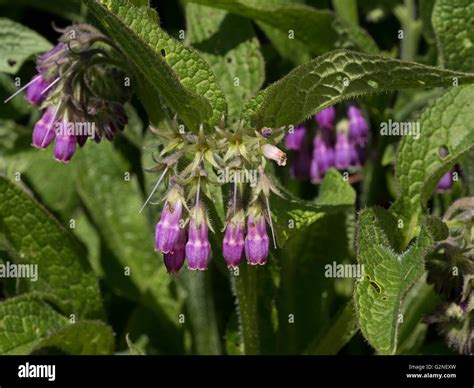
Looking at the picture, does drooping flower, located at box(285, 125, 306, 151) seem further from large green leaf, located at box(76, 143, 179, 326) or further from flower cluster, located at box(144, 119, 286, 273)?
flower cluster, located at box(144, 119, 286, 273)

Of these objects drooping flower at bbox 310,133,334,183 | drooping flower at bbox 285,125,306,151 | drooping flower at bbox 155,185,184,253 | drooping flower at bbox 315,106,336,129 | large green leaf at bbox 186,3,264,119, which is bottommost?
drooping flower at bbox 155,185,184,253

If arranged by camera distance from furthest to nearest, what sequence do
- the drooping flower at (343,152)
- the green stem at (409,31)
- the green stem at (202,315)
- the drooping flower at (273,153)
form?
1. the green stem at (409,31)
2. the drooping flower at (343,152)
3. the green stem at (202,315)
4. the drooping flower at (273,153)

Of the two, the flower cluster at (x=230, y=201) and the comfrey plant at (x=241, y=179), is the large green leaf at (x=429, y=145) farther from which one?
the flower cluster at (x=230, y=201)

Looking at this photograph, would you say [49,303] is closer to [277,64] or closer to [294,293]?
[294,293]

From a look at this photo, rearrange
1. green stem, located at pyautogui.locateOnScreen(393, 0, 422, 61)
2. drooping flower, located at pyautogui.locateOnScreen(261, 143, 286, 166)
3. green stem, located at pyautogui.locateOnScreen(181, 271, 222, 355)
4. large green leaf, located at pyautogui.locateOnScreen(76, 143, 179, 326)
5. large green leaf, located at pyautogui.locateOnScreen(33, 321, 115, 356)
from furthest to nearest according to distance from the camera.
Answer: green stem, located at pyautogui.locateOnScreen(393, 0, 422, 61) < large green leaf, located at pyautogui.locateOnScreen(76, 143, 179, 326) < green stem, located at pyautogui.locateOnScreen(181, 271, 222, 355) < large green leaf, located at pyautogui.locateOnScreen(33, 321, 115, 356) < drooping flower, located at pyautogui.locateOnScreen(261, 143, 286, 166)

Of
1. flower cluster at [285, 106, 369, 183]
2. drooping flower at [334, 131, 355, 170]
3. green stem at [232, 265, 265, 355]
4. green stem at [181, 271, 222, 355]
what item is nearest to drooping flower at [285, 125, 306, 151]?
flower cluster at [285, 106, 369, 183]

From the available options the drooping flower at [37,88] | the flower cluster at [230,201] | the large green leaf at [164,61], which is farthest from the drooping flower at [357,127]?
the drooping flower at [37,88]

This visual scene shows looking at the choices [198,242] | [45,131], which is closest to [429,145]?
[198,242]
